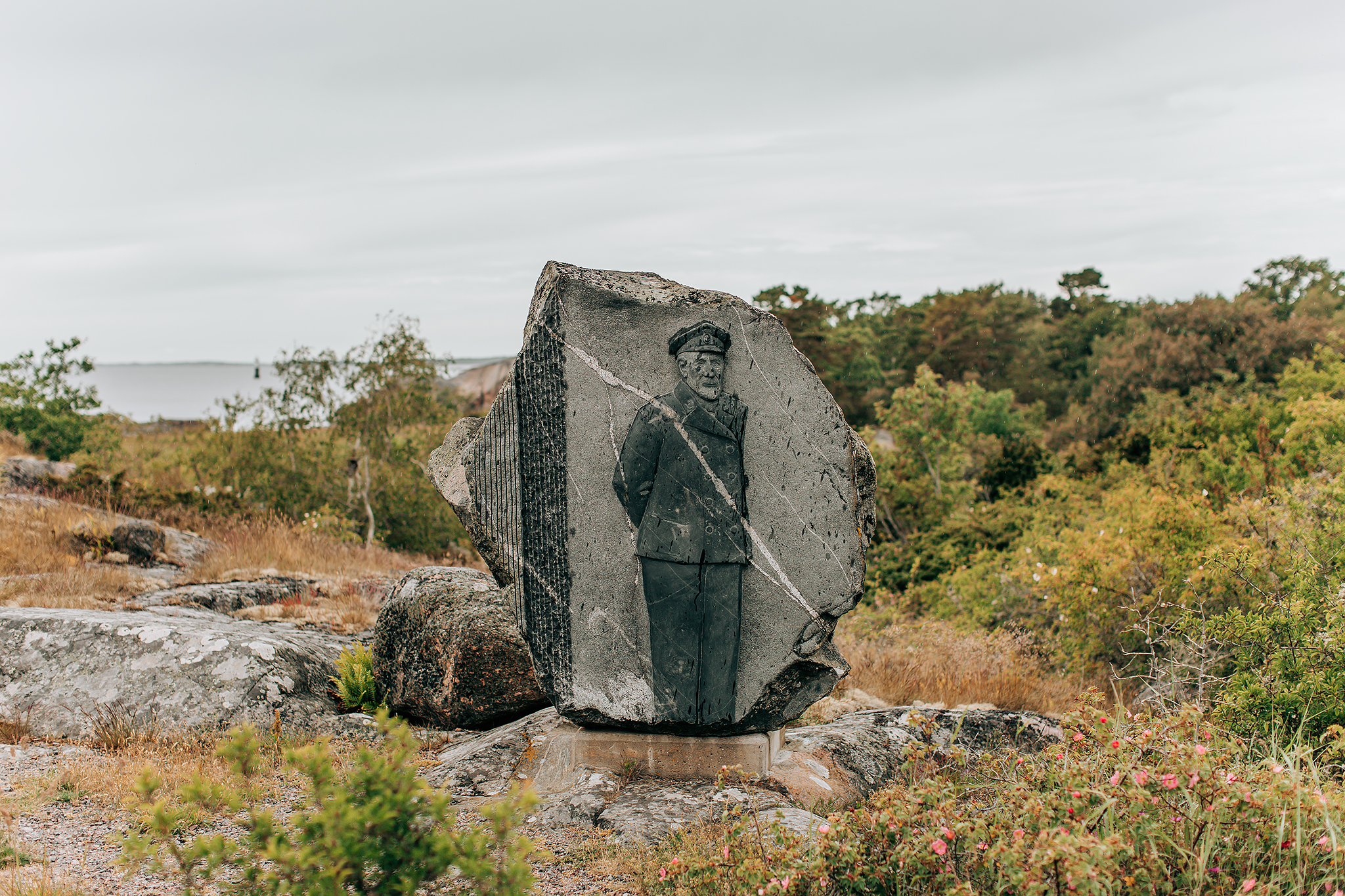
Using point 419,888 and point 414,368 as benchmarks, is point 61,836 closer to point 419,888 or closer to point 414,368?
point 419,888

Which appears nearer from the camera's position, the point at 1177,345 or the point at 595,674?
the point at 595,674

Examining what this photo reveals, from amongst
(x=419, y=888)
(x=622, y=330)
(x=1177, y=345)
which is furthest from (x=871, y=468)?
(x=1177, y=345)

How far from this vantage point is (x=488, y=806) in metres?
2.65

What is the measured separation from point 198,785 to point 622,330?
10.2 feet

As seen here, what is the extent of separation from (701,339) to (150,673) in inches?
172

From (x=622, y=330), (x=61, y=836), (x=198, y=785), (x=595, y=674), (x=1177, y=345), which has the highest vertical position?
(x=1177, y=345)

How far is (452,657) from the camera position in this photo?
6324mm

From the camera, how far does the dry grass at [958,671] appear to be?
7395 millimetres


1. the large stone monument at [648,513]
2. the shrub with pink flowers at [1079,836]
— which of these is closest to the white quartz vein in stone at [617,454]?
the large stone monument at [648,513]

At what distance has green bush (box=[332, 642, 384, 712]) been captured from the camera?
661 cm

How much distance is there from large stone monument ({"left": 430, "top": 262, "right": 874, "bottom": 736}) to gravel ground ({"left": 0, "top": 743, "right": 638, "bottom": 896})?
0.96 metres

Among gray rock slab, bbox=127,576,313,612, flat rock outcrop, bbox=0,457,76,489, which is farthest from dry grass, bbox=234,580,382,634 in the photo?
flat rock outcrop, bbox=0,457,76,489

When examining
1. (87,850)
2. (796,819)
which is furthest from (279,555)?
(796,819)

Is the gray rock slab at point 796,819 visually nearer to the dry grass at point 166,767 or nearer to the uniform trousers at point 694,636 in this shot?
the uniform trousers at point 694,636
